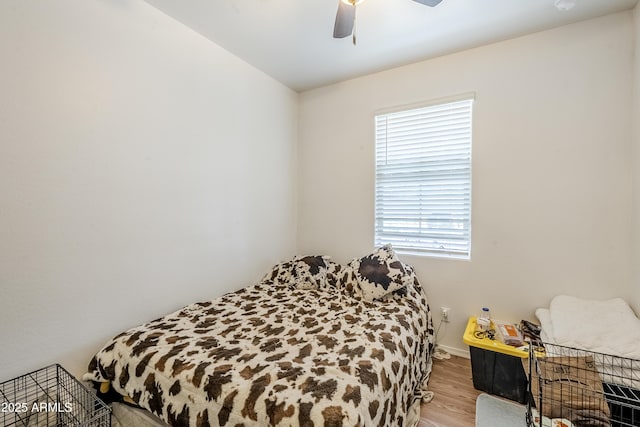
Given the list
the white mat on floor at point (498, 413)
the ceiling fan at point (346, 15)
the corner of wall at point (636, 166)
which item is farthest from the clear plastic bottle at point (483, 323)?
the ceiling fan at point (346, 15)

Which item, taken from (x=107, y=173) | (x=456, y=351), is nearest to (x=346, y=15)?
(x=107, y=173)

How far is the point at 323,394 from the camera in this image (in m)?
1.16

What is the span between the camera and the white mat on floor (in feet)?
5.55

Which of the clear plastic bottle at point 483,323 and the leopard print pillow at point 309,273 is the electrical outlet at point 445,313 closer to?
the clear plastic bottle at point 483,323

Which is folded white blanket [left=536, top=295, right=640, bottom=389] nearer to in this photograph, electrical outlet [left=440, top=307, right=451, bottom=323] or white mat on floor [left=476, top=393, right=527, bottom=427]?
white mat on floor [left=476, top=393, right=527, bottom=427]

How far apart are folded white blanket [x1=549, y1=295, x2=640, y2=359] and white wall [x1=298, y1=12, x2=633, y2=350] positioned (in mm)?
147

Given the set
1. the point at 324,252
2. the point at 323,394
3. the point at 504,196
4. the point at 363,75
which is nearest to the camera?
the point at 323,394

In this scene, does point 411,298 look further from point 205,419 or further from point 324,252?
point 205,419

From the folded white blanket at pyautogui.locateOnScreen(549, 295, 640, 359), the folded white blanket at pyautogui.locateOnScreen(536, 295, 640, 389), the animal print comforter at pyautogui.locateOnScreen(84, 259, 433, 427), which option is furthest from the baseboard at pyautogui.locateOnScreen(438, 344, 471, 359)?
the folded white blanket at pyautogui.locateOnScreen(549, 295, 640, 359)

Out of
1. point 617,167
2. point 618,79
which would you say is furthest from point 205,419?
point 618,79

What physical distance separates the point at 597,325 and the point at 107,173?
3.21m

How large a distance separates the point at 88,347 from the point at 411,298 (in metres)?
2.25

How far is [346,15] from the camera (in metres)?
1.68

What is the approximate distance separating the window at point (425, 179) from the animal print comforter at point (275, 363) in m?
0.71
